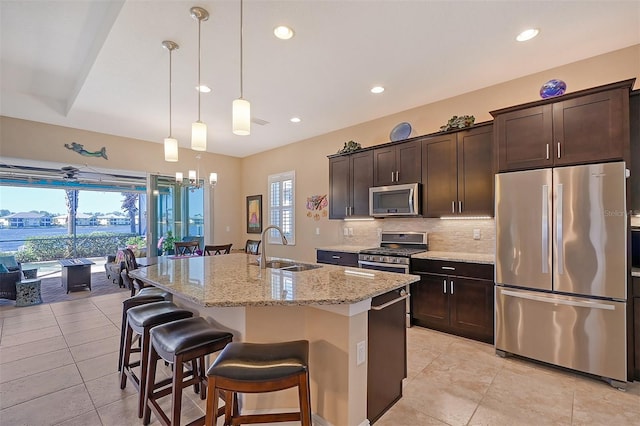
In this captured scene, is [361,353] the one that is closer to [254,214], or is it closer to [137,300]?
[137,300]

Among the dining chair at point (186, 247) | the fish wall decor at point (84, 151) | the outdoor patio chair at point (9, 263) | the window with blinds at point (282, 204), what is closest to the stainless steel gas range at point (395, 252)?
the window with blinds at point (282, 204)

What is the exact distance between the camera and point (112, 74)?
10.3 ft

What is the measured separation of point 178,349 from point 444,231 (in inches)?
133

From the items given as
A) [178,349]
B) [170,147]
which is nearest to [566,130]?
[178,349]

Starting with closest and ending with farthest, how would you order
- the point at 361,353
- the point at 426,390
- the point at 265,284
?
the point at 361,353
the point at 265,284
the point at 426,390

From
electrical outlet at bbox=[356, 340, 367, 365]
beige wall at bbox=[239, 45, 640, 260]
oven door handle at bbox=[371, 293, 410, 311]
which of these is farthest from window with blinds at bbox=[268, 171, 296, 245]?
electrical outlet at bbox=[356, 340, 367, 365]

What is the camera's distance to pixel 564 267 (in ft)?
8.11

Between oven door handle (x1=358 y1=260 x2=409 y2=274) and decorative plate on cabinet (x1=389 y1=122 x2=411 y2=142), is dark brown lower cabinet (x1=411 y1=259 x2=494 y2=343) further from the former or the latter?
decorative plate on cabinet (x1=389 y1=122 x2=411 y2=142)

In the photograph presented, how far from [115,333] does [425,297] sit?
146 inches

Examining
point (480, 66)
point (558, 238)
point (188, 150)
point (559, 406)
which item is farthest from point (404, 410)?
point (188, 150)

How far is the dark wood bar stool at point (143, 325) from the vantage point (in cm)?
192

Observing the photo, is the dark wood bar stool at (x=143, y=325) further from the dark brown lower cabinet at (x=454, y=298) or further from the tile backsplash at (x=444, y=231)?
the tile backsplash at (x=444, y=231)

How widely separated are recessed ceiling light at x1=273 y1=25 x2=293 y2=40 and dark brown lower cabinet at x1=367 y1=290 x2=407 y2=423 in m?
2.25

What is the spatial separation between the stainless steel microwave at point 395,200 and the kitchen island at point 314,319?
1.90 m
